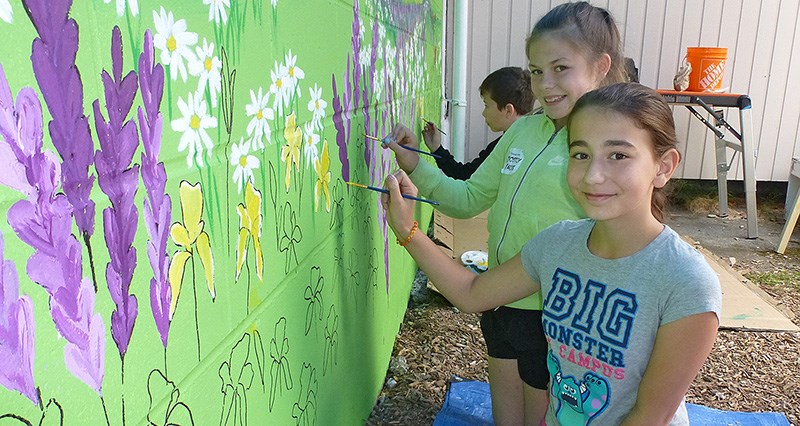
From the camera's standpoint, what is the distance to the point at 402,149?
204 centimetres

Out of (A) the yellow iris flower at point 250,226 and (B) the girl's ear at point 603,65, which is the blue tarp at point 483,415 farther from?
(A) the yellow iris flower at point 250,226

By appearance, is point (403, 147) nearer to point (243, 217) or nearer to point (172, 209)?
point (243, 217)

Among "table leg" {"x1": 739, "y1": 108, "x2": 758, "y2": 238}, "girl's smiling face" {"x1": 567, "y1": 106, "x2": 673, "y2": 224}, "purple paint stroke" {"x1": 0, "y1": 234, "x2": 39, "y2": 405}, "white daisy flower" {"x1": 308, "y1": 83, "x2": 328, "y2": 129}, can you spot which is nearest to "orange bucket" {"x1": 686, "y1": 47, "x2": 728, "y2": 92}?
"table leg" {"x1": 739, "y1": 108, "x2": 758, "y2": 238}

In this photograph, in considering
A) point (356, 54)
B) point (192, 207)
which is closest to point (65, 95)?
point (192, 207)

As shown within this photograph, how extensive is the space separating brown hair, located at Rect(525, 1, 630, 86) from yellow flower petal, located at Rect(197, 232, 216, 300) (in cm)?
118

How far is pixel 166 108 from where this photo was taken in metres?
0.82

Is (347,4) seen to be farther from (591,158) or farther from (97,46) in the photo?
(97,46)

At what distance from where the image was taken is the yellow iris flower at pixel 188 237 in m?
0.86

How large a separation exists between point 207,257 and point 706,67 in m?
5.77

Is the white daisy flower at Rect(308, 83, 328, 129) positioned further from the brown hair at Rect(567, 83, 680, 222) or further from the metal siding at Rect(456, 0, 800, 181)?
the metal siding at Rect(456, 0, 800, 181)

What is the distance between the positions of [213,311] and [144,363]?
7.8 inches

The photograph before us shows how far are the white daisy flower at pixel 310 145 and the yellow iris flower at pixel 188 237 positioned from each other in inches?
19.8

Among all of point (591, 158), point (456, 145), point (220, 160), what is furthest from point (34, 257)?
point (456, 145)

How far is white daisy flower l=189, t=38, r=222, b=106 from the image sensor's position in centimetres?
89
